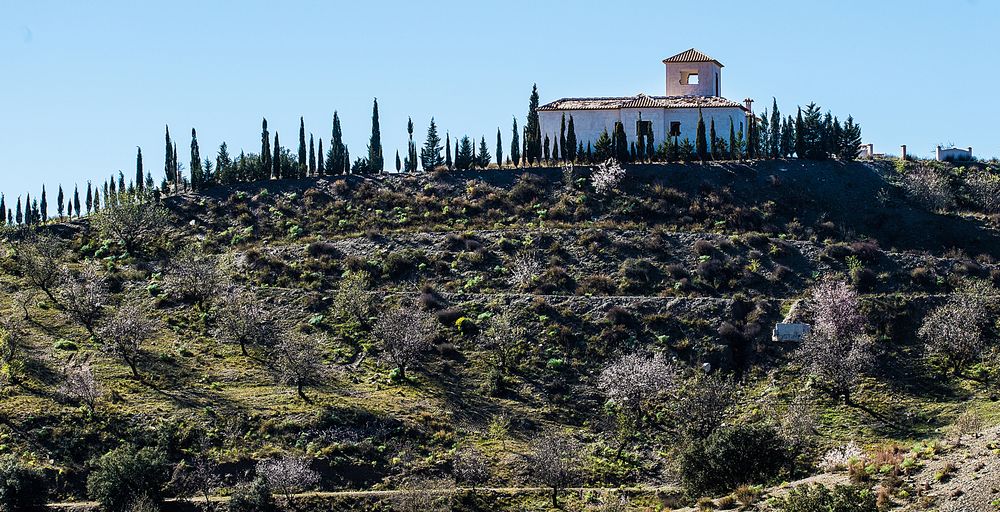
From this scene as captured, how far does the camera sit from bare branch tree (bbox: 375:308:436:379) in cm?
7106

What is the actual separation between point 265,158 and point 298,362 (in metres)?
39.7

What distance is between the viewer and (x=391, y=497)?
58281mm

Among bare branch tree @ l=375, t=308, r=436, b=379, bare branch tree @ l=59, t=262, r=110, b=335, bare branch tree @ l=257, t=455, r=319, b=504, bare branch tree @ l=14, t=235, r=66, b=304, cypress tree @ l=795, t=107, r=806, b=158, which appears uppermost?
cypress tree @ l=795, t=107, r=806, b=158

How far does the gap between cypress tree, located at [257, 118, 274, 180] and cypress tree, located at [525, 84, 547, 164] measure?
1928 centimetres

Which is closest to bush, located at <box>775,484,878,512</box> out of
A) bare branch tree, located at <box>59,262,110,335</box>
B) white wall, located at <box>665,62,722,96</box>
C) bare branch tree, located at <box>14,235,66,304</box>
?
bare branch tree, located at <box>59,262,110,335</box>

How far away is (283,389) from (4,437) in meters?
13.4

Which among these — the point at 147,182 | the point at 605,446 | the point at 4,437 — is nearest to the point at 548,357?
the point at 605,446

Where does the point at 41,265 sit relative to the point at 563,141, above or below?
below

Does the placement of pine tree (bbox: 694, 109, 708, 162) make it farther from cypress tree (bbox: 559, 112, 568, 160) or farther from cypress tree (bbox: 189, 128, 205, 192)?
cypress tree (bbox: 189, 128, 205, 192)

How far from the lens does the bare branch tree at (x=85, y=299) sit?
250 feet

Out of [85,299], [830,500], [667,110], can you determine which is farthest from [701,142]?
[830,500]

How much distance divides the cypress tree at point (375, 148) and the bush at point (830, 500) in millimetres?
63966

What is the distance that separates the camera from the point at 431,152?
106m

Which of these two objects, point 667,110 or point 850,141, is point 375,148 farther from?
point 850,141
